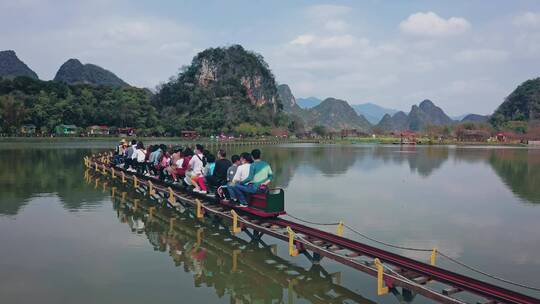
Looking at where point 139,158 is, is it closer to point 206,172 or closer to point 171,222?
point 171,222

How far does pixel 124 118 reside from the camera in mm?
104875

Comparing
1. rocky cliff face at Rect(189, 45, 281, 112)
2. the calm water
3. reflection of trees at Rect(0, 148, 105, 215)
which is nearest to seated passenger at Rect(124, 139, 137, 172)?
the calm water

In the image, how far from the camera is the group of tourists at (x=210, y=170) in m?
11.2

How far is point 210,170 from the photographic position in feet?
43.1

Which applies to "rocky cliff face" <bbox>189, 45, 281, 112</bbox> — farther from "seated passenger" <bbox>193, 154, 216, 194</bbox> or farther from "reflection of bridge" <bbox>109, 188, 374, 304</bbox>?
"reflection of bridge" <bbox>109, 188, 374, 304</bbox>

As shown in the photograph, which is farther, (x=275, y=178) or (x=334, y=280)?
(x=275, y=178)

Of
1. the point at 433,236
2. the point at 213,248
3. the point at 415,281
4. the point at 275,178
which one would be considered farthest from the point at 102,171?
the point at 415,281

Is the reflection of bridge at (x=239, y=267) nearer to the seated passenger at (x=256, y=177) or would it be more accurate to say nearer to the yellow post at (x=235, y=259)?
the yellow post at (x=235, y=259)

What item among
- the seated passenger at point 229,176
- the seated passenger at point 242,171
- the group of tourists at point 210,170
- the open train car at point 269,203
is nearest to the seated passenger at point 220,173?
the group of tourists at point 210,170

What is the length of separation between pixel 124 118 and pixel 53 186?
88352mm

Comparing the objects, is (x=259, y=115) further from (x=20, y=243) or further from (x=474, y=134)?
(x=20, y=243)

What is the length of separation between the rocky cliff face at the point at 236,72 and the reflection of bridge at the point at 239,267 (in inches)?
5772

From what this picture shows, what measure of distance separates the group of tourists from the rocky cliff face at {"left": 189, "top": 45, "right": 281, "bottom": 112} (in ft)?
459

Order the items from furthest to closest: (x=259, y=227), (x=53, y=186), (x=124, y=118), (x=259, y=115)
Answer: (x=259, y=115), (x=124, y=118), (x=53, y=186), (x=259, y=227)
